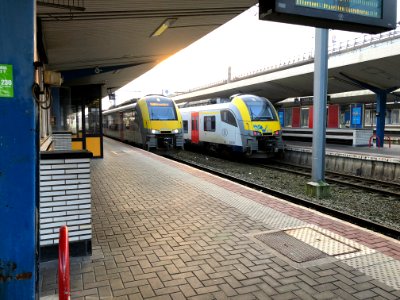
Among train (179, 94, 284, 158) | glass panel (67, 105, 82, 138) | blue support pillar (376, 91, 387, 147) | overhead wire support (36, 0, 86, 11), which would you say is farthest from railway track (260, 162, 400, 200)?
blue support pillar (376, 91, 387, 147)

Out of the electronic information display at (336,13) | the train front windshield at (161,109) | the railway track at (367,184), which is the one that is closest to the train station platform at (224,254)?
the electronic information display at (336,13)

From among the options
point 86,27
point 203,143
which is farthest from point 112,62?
point 203,143

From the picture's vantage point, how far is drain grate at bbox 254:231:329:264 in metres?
4.45

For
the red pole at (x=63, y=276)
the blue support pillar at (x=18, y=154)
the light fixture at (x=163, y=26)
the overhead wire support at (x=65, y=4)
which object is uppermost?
the light fixture at (x=163, y=26)

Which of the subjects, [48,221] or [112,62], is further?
[112,62]

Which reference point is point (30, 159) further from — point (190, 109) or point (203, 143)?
point (190, 109)

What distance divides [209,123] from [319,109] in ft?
34.2

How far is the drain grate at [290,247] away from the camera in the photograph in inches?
175

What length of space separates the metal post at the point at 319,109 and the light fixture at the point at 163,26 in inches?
138

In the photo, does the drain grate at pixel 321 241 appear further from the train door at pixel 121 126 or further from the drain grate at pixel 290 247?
the train door at pixel 121 126

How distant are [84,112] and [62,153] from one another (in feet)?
33.8

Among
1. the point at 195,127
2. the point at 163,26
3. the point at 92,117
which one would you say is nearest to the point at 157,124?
the point at 195,127

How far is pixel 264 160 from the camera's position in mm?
17906

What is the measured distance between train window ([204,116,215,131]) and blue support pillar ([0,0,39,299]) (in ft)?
52.4
